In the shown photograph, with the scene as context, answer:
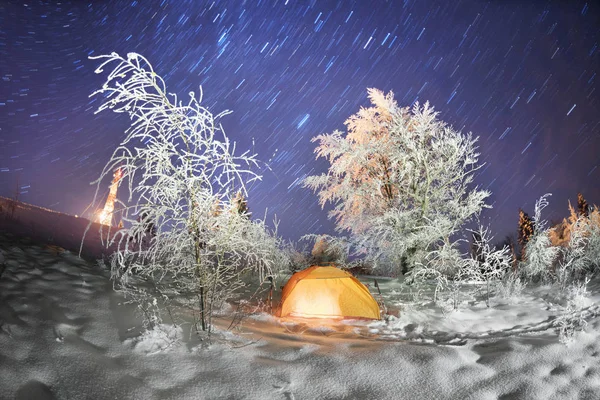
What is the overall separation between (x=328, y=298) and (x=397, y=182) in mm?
6600

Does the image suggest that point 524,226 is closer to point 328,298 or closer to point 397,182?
point 397,182

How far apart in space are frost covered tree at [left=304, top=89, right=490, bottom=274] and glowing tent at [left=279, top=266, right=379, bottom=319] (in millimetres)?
3816

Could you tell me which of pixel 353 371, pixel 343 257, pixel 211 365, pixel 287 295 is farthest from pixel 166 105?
pixel 343 257

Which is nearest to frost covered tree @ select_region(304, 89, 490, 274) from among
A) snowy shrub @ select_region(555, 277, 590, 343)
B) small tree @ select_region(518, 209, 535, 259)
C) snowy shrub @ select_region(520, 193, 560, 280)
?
snowy shrub @ select_region(520, 193, 560, 280)

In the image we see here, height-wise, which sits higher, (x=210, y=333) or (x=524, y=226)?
(x=524, y=226)

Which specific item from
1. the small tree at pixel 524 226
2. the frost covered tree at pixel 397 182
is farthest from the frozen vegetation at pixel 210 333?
the small tree at pixel 524 226

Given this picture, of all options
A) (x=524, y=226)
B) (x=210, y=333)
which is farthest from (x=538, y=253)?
(x=524, y=226)

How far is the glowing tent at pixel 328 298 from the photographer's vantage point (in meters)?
8.33

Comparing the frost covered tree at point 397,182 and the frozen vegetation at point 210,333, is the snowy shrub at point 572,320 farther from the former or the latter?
the frost covered tree at point 397,182

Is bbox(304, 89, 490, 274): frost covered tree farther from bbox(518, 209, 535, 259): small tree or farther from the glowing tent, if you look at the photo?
bbox(518, 209, 535, 259): small tree

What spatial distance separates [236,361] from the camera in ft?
14.0

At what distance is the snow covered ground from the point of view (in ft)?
11.9

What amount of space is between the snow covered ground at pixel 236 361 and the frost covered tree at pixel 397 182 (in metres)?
6.35

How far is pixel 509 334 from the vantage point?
605cm
